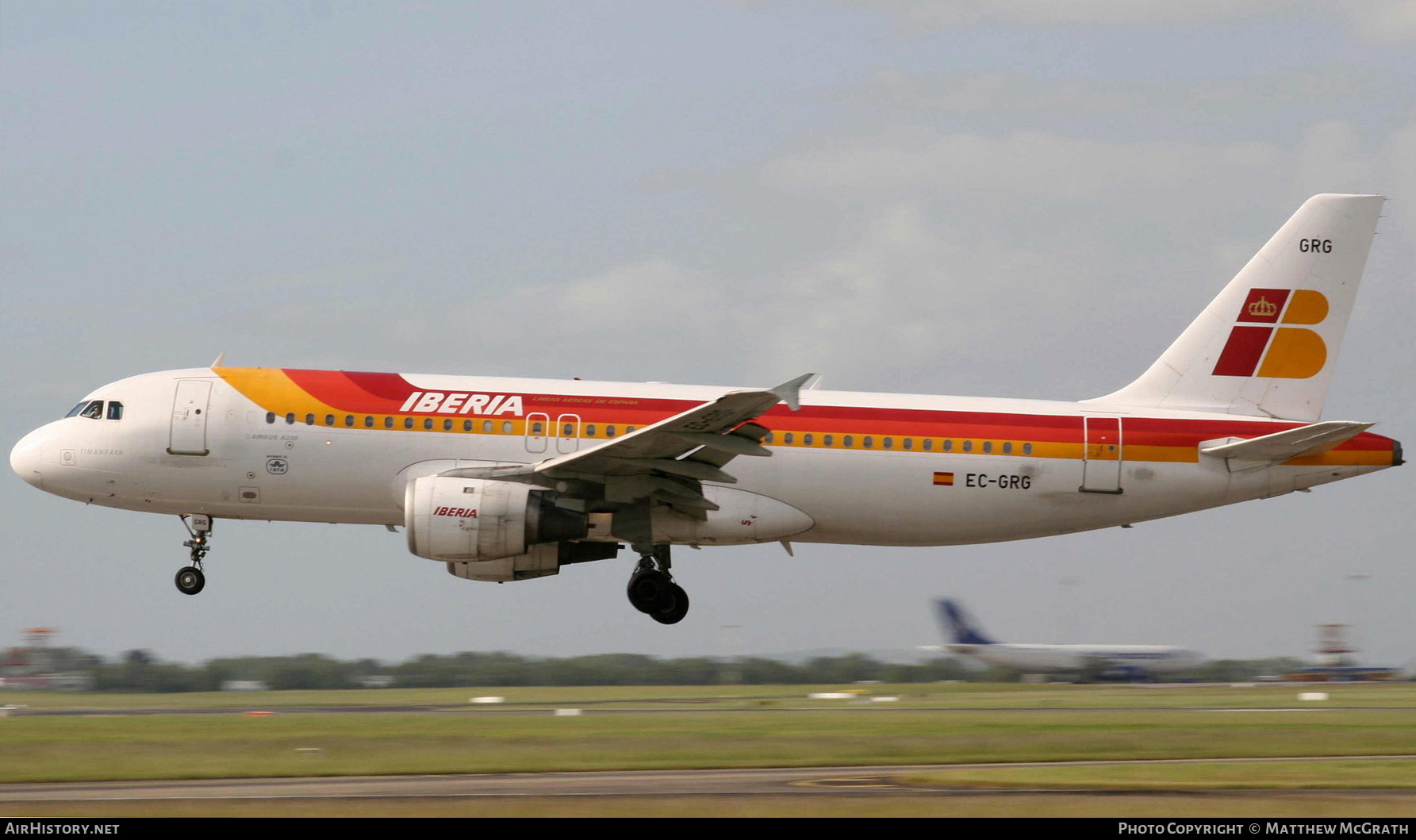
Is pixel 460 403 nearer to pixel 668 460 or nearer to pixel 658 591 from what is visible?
pixel 668 460

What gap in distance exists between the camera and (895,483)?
2675cm

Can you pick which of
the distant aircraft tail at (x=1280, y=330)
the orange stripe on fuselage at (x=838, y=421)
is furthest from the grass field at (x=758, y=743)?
the distant aircraft tail at (x=1280, y=330)

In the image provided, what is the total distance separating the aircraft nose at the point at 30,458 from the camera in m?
27.8

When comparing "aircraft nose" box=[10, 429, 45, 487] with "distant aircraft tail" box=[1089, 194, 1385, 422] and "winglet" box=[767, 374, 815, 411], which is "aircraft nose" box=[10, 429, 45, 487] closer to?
"winglet" box=[767, 374, 815, 411]

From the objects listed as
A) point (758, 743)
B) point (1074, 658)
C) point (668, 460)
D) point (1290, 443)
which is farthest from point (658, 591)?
point (1074, 658)

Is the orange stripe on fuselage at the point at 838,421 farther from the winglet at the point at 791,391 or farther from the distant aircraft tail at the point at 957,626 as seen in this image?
the distant aircraft tail at the point at 957,626

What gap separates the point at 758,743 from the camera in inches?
854

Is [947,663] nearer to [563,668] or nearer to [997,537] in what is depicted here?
[563,668]

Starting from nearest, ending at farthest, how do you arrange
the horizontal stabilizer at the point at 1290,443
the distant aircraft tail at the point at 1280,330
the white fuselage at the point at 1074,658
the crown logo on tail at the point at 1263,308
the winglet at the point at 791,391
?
the winglet at the point at 791,391
the horizontal stabilizer at the point at 1290,443
the distant aircraft tail at the point at 1280,330
the crown logo on tail at the point at 1263,308
the white fuselage at the point at 1074,658

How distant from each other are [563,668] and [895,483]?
2102cm

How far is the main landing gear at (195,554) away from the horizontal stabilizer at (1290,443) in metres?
19.6

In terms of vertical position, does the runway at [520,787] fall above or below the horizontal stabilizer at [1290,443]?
below

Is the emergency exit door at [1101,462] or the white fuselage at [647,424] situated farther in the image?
the emergency exit door at [1101,462]

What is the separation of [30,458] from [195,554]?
367 centimetres
